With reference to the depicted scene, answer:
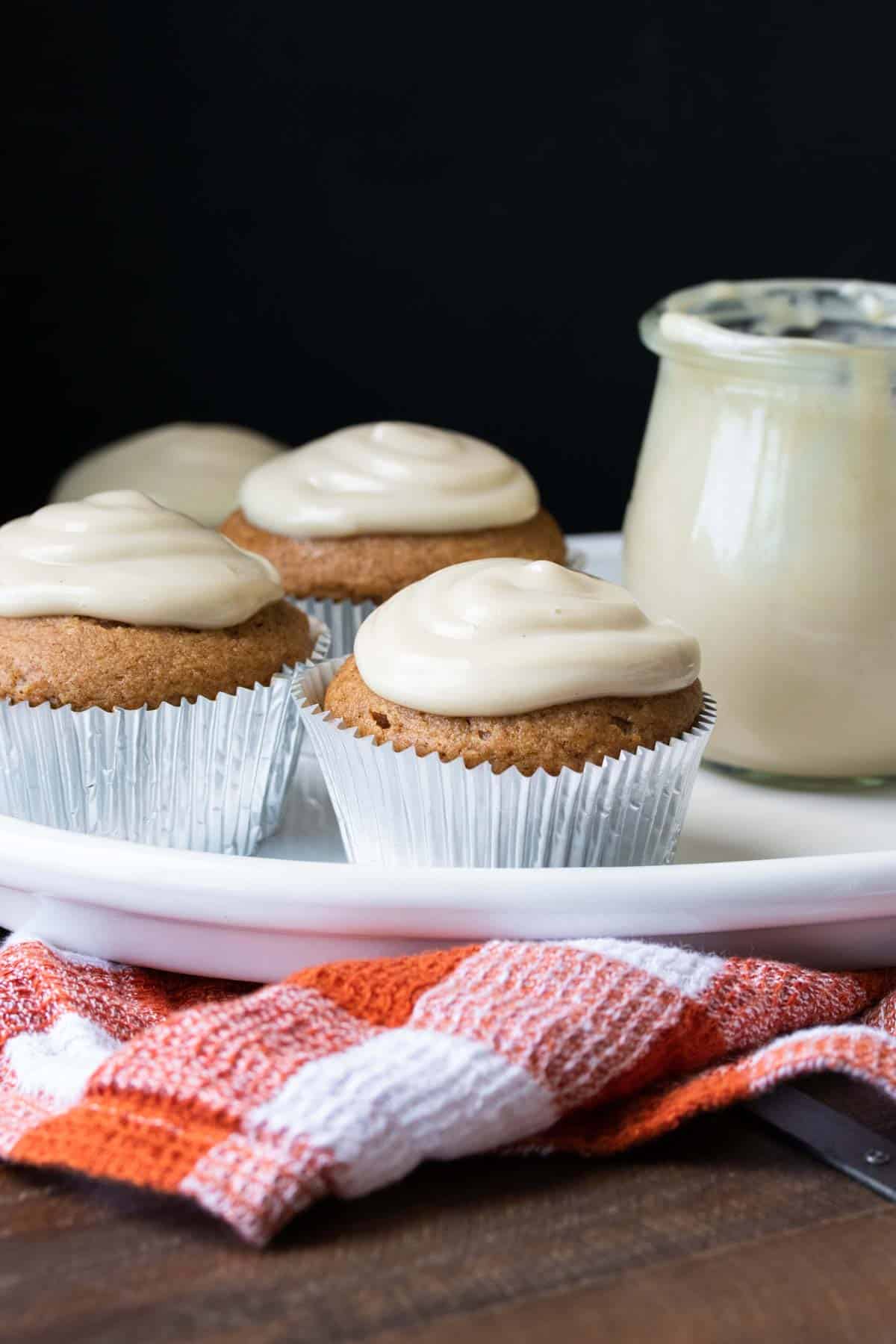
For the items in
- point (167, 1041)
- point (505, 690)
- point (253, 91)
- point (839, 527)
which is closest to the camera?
point (167, 1041)

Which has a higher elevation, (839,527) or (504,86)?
(504,86)

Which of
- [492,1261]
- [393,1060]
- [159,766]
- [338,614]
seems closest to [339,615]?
[338,614]

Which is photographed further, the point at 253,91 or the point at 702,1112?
the point at 253,91

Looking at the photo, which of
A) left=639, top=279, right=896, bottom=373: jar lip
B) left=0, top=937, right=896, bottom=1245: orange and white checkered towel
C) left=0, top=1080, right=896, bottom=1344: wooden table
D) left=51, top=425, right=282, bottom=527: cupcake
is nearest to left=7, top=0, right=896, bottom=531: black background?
left=51, top=425, right=282, bottom=527: cupcake

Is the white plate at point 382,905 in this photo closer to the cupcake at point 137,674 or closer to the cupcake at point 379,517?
the cupcake at point 137,674

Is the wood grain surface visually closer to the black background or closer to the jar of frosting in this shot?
the jar of frosting

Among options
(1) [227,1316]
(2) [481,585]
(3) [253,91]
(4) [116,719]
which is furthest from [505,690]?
(3) [253,91]

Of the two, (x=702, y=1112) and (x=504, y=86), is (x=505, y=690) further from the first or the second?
(x=504, y=86)
